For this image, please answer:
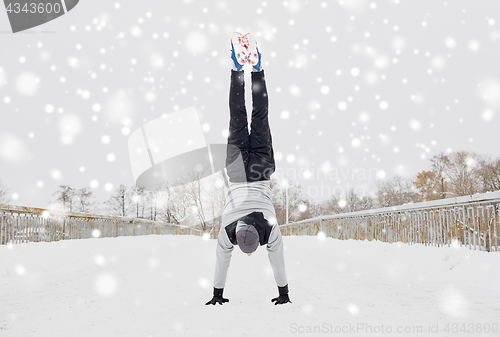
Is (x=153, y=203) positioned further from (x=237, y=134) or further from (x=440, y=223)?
(x=237, y=134)

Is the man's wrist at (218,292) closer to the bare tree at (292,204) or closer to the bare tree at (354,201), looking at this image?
the bare tree at (292,204)

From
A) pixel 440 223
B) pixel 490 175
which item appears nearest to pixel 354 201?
pixel 490 175

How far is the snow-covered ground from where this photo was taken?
2.73m

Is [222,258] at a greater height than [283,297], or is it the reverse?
[222,258]

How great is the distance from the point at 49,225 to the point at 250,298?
6275 millimetres

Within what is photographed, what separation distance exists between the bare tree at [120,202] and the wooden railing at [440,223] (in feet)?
185

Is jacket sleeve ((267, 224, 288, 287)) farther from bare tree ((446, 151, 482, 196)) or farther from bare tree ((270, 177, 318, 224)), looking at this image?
bare tree ((270, 177, 318, 224))

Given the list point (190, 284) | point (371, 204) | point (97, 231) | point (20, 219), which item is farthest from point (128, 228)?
point (371, 204)

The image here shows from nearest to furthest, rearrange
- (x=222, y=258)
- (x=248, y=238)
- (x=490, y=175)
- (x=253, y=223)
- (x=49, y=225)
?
(x=248, y=238), (x=253, y=223), (x=222, y=258), (x=49, y=225), (x=490, y=175)

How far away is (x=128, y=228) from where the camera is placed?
50.7 feet

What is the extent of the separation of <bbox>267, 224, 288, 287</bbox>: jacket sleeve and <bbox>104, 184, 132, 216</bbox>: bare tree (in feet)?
204

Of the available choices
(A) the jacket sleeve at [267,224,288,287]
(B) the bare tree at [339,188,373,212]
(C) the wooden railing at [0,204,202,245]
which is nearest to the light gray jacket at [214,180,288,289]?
(A) the jacket sleeve at [267,224,288,287]

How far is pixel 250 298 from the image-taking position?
390 cm

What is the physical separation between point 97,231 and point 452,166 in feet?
168
